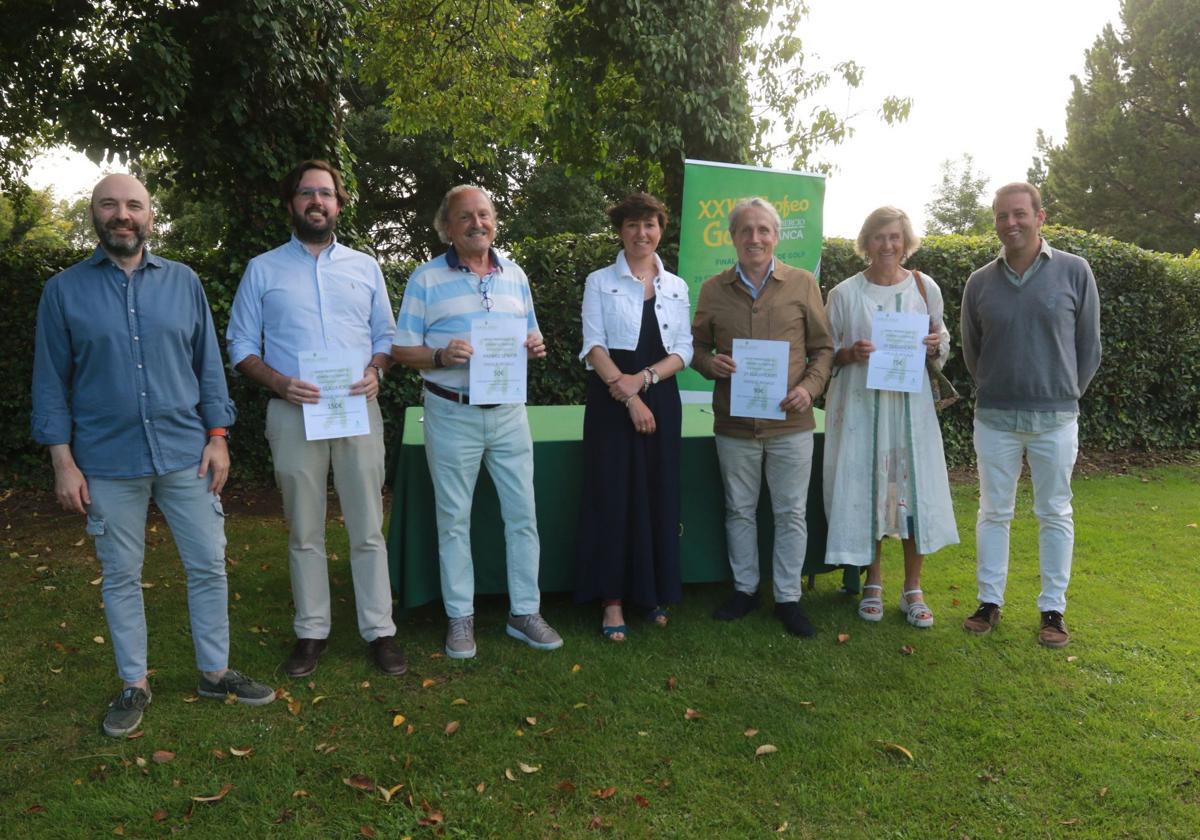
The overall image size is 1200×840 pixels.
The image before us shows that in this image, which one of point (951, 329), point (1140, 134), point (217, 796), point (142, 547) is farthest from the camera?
point (1140, 134)

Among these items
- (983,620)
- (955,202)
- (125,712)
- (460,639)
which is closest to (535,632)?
(460,639)

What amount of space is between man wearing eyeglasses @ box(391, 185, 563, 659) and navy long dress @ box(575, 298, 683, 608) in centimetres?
28

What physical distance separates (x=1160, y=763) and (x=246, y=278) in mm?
3792

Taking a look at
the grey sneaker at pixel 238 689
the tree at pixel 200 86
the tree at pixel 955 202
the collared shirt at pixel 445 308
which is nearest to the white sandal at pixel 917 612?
the collared shirt at pixel 445 308

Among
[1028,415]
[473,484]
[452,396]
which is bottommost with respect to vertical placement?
[473,484]

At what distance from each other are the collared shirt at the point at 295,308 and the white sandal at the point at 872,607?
269 cm

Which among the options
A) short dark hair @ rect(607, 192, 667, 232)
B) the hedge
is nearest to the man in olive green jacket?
short dark hair @ rect(607, 192, 667, 232)

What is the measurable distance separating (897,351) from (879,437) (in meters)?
0.43

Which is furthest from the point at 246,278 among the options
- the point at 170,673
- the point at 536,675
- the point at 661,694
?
the point at 661,694

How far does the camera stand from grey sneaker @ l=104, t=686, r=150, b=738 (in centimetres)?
299

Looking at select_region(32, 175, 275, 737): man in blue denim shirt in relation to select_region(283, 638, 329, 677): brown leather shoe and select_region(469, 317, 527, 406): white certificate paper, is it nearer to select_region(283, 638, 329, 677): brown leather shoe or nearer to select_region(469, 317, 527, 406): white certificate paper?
select_region(283, 638, 329, 677): brown leather shoe

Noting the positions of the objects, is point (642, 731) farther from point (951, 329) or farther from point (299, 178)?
point (951, 329)

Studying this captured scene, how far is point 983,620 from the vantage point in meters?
3.91

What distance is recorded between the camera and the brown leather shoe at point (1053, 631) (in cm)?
372
